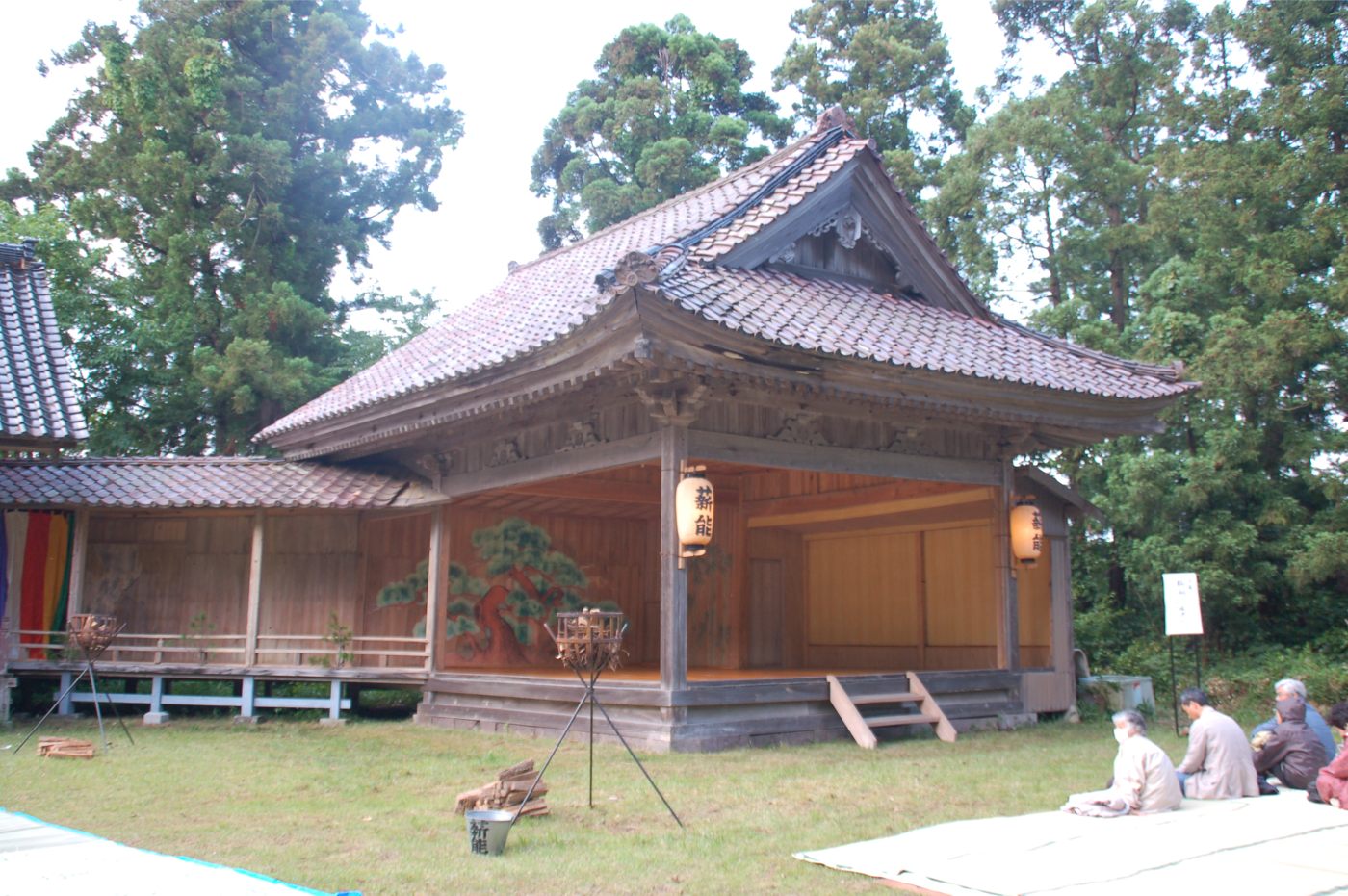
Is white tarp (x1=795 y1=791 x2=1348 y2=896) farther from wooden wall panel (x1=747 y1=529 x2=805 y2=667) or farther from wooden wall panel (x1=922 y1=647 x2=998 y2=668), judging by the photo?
wooden wall panel (x1=747 y1=529 x2=805 y2=667)

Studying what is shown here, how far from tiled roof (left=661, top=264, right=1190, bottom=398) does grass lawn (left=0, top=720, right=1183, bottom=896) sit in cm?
349

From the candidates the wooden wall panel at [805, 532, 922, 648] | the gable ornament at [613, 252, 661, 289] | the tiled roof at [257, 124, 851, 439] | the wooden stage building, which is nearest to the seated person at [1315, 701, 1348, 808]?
the wooden stage building

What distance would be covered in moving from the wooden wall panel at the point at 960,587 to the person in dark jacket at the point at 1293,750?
216 inches

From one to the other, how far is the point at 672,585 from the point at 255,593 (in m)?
6.39

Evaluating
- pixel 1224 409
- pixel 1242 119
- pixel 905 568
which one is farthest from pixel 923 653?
pixel 1242 119

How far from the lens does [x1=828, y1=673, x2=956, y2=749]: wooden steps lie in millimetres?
10227

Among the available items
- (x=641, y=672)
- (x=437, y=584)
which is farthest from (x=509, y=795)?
(x=437, y=584)

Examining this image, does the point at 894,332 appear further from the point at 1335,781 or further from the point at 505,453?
the point at 1335,781

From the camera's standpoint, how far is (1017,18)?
75.9ft

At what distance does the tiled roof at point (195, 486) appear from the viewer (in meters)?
13.0

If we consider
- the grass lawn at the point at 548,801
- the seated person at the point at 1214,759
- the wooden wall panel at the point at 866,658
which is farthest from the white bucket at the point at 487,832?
the wooden wall panel at the point at 866,658

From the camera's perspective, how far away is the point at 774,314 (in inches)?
392

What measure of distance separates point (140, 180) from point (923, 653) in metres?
17.4

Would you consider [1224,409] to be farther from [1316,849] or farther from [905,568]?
[1316,849]
